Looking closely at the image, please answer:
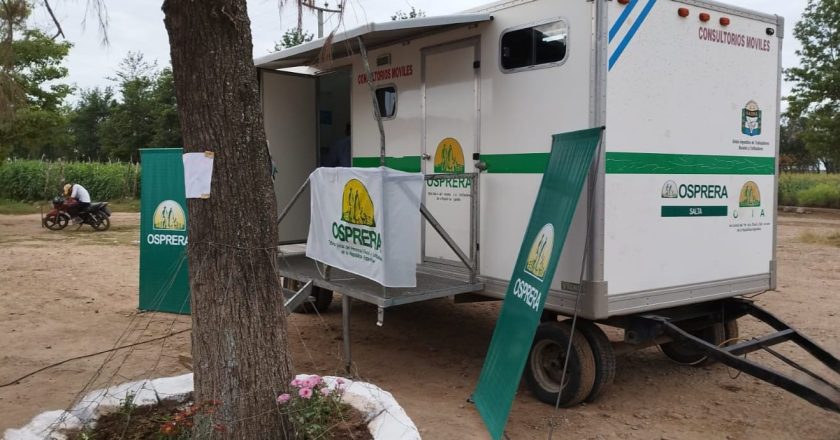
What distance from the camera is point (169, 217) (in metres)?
7.05

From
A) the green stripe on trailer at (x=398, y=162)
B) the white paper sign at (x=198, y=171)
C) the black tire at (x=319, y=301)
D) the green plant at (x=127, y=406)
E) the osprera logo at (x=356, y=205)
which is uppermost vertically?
the green stripe on trailer at (x=398, y=162)

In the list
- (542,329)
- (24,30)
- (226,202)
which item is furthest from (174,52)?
(542,329)

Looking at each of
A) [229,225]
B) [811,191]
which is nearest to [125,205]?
[229,225]

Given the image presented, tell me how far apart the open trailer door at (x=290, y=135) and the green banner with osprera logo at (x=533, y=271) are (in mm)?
3554

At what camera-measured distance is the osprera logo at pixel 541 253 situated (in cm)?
402

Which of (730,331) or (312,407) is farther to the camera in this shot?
(730,331)

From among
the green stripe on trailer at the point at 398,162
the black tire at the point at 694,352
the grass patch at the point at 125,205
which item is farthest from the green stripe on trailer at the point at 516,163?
the grass patch at the point at 125,205

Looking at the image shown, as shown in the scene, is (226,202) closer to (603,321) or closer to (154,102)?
(603,321)

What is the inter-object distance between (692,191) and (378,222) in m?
2.22

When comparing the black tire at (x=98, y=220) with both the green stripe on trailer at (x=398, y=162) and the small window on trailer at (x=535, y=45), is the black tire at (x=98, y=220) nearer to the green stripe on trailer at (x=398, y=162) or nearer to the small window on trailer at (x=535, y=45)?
the green stripe on trailer at (x=398, y=162)

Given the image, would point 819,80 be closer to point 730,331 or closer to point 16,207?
point 730,331

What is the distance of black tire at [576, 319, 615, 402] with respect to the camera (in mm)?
4473

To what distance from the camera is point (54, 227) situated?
53.5 feet

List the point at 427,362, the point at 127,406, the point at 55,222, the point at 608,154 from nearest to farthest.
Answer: the point at 127,406 → the point at 608,154 → the point at 427,362 → the point at 55,222
